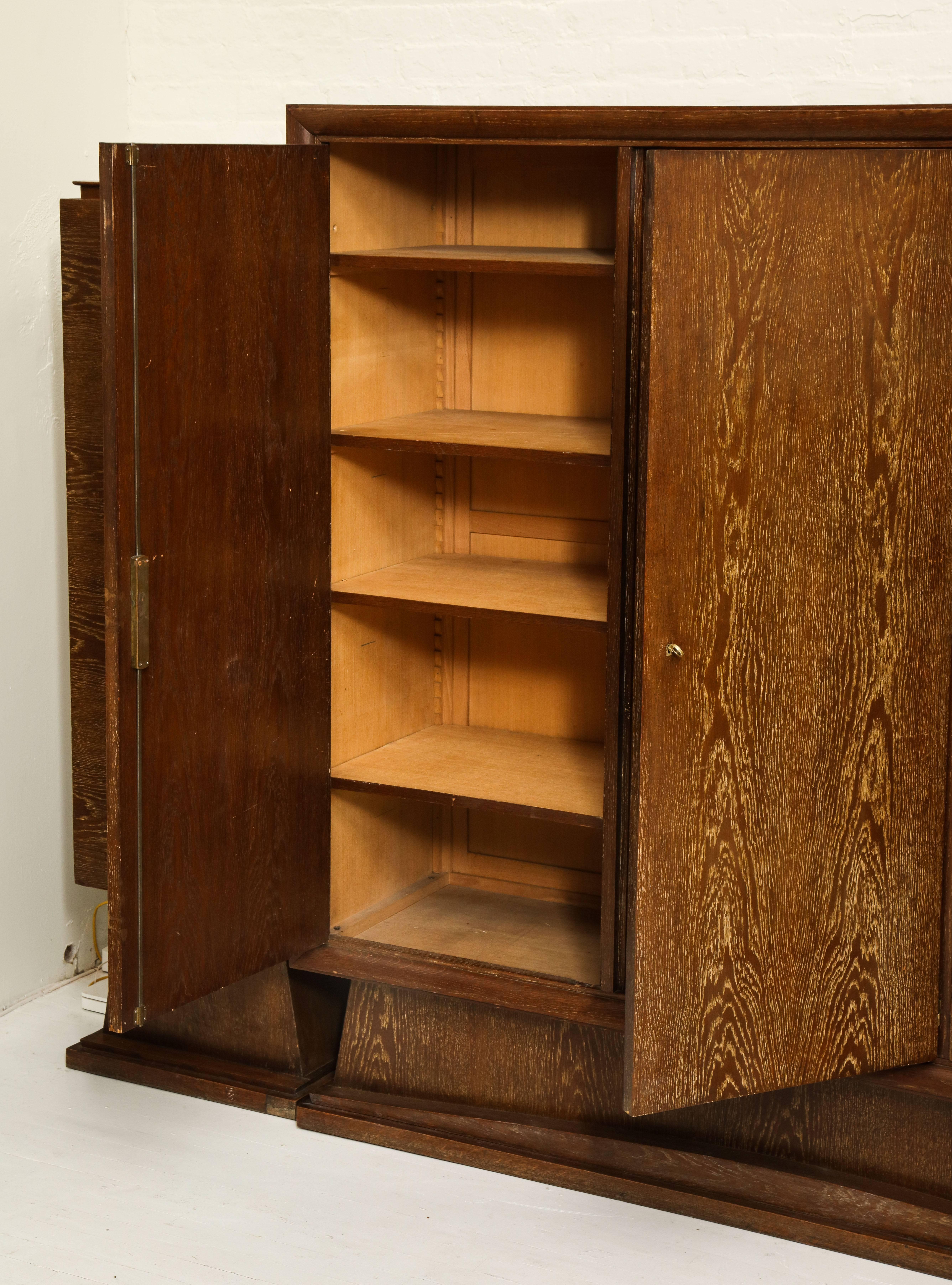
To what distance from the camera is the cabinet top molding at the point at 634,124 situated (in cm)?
217

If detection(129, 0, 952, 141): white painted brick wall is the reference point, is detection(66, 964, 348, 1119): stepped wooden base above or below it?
below

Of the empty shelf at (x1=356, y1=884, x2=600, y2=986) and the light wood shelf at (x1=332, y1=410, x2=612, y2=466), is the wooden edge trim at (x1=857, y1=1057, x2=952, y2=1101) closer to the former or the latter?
the empty shelf at (x1=356, y1=884, x2=600, y2=986)

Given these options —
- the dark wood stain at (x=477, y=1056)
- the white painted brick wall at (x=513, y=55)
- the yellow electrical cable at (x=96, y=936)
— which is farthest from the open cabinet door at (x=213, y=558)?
the yellow electrical cable at (x=96, y=936)

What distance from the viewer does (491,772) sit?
2867 millimetres

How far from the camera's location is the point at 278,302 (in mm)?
2469

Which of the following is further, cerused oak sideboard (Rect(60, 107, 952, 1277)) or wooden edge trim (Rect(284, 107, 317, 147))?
wooden edge trim (Rect(284, 107, 317, 147))

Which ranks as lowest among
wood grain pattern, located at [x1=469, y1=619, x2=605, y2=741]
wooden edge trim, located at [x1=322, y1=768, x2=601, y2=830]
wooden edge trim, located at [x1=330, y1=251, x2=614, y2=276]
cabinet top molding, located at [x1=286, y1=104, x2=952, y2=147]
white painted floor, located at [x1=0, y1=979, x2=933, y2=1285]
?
white painted floor, located at [x1=0, y1=979, x2=933, y2=1285]

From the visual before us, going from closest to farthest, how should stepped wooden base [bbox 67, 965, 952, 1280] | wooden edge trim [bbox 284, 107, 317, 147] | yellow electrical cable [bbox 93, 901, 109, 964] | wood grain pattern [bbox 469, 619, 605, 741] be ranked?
stepped wooden base [bbox 67, 965, 952, 1280], wooden edge trim [bbox 284, 107, 317, 147], wood grain pattern [bbox 469, 619, 605, 741], yellow electrical cable [bbox 93, 901, 109, 964]

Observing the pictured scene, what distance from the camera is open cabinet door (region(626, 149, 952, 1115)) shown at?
2.09 m

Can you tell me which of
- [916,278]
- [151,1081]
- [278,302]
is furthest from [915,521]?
[151,1081]

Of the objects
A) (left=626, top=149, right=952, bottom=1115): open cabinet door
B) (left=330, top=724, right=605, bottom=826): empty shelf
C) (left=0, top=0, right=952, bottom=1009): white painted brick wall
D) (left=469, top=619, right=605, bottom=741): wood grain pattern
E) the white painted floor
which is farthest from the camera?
(left=469, top=619, right=605, bottom=741): wood grain pattern

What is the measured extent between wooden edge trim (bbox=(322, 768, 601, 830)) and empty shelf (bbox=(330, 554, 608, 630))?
13.4 inches

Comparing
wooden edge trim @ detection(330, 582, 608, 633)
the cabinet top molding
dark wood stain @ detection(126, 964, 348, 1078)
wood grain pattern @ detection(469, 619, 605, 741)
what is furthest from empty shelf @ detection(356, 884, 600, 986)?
the cabinet top molding

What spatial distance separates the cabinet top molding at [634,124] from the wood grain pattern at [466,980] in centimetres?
146
